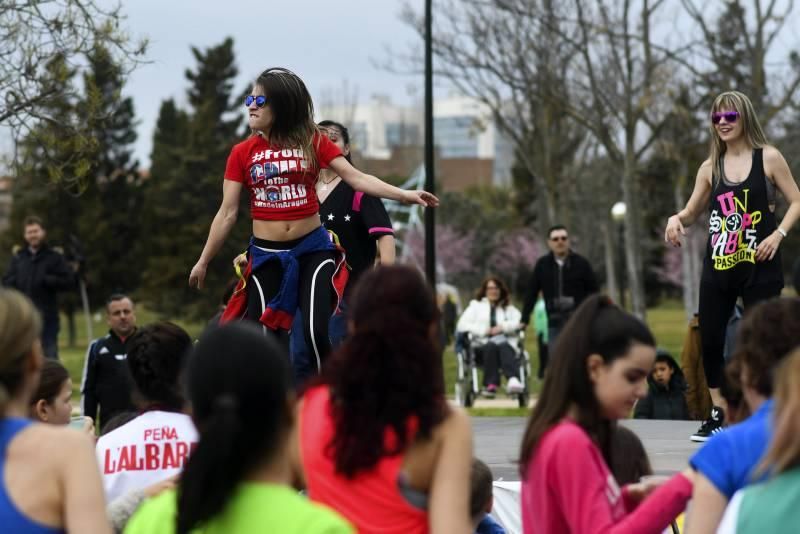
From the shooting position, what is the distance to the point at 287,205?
7613mm

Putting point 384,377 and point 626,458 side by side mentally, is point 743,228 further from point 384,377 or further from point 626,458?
point 384,377

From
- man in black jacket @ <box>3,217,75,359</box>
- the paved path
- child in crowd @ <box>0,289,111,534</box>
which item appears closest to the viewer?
child in crowd @ <box>0,289,111,534</box>

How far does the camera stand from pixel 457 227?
275 feet

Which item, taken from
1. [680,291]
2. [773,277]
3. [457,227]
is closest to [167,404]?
[773,277]

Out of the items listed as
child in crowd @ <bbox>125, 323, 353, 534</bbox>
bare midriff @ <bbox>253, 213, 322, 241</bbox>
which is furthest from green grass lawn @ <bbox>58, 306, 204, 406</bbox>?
child in crowd @ <bbox>125, 323, 353, 534</bbox>

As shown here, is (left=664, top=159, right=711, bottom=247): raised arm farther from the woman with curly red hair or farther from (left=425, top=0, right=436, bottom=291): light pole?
(left=425, top=0, right=436, bottom=291): light pole

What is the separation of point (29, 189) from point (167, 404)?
60.9 m

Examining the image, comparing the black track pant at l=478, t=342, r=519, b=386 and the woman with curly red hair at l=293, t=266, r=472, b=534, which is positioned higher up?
the woman with curly red hair at l=293, t=266, r=472, b=534

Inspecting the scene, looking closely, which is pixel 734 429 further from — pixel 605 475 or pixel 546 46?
pixel 546 46

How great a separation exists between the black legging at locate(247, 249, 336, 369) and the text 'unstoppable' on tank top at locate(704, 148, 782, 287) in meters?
2.26

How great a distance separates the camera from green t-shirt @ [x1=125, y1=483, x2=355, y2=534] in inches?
116

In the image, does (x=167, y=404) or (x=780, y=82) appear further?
(x=780, y=82)

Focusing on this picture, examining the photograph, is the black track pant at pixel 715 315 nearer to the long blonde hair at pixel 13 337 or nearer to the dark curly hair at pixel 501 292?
the long blonde hair at pixel 13 337

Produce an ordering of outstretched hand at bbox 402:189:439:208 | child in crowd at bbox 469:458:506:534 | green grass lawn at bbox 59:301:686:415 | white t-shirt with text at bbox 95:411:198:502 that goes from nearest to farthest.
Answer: white t-shirt with text at bbox 95:411:198:502
child in crowd at bbox 469:458:506:534
outstretched hand at bbox 402:189:439:208
green grass lawn at bbox 59:301:686:415
